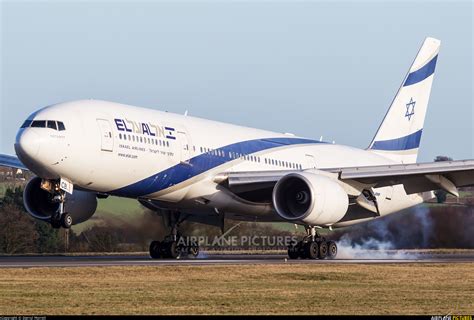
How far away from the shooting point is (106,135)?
34.2m

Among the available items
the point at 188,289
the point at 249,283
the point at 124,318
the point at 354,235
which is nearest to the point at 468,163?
the point at 354,235

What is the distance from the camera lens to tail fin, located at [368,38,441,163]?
47.8m

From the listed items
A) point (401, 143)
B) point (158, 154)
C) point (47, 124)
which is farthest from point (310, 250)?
point (401, 143)

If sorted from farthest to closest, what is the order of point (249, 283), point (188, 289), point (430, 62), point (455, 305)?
point (430, 62), point (249, 283), point (188, 289), point (455, 305)

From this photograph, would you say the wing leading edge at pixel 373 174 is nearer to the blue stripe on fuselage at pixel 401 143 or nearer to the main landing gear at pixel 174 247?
the main landing gear at pixel 174 247

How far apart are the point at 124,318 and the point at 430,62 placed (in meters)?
33.8

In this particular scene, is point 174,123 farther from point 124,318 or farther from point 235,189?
point 124,318

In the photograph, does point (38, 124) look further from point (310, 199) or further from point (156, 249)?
point (310, 199)

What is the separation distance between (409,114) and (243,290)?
2572cm

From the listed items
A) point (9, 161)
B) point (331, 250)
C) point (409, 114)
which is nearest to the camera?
point (331, 250)

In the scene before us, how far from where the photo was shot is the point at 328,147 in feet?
146

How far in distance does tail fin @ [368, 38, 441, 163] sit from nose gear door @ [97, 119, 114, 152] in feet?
53.7

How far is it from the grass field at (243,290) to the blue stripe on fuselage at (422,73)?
17.0 metres

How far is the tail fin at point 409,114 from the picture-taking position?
157ft
